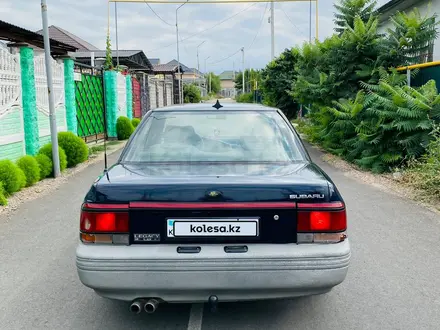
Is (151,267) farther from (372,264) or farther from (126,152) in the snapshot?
(372,264)

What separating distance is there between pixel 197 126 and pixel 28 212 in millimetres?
3965

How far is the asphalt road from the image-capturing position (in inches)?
137

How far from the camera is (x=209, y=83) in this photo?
355 ft

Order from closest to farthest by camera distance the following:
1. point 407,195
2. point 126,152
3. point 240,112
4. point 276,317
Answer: point 276,317
point 126,152
point 240,112
point 407,195

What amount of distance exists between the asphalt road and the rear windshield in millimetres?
1158

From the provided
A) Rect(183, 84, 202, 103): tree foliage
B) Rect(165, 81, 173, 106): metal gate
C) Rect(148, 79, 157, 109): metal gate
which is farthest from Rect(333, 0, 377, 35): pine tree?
Rect(183, 84, 202, 103): tree foliage

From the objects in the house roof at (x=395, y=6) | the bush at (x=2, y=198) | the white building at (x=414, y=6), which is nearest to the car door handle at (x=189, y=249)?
the bush at (x=2, y=198)

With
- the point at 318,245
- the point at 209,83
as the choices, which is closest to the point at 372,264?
the point at 318,245

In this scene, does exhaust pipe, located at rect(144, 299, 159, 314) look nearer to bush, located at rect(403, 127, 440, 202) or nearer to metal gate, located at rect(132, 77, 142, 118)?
bush, located at rect(403, 127, 440, 202)

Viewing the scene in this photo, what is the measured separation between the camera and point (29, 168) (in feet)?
28.4

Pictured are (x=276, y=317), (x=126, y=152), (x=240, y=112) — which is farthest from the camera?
(x=240, y=112)

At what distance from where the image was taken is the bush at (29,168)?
8.59 meters

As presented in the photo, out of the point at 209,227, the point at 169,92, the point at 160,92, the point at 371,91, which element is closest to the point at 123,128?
the point at 371,91

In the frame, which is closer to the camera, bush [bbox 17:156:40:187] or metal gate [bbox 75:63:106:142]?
bush [bbox 17:156:40:187]
